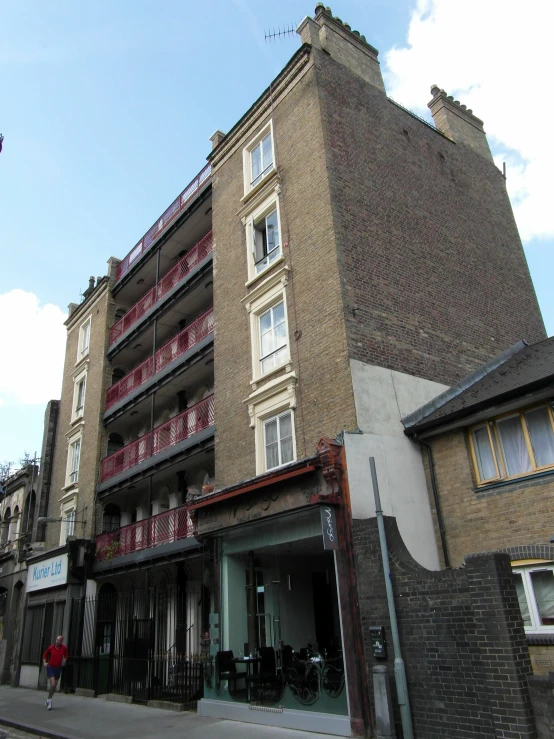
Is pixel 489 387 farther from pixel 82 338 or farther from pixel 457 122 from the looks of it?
pixel 82 338

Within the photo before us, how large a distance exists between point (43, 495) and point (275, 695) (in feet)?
59.8

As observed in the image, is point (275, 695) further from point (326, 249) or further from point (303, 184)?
point (303, 184)

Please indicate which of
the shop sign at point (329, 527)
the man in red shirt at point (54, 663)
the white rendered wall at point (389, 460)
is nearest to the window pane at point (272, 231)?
the white rendered wall at point (389, 460)

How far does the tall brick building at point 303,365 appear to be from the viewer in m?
11.1

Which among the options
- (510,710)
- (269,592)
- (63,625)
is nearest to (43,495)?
(63,625)

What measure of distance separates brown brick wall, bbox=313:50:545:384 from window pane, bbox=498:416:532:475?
8.49 feet

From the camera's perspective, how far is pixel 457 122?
19422 millimetres

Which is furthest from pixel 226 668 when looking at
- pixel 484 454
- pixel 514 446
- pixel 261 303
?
pixel 261 303

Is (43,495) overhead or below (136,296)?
below

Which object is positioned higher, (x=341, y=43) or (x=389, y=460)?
(x=341, y=43)

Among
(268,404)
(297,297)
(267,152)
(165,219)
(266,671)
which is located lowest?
(266,671)

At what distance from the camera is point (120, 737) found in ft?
33.3

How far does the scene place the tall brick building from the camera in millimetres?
11070

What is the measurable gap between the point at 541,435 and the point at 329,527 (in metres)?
4.02
